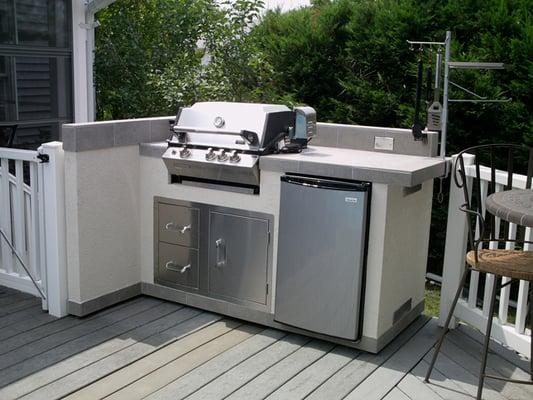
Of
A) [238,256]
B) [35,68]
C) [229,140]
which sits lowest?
[238,256]

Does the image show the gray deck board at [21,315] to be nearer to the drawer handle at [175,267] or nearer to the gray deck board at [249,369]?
the drawer handle at [175,267]

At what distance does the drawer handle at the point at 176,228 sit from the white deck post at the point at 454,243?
4.61 feet

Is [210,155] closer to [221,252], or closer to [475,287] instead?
[221,252]

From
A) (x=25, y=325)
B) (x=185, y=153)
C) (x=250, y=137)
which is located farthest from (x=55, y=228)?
(x=250, y=137)

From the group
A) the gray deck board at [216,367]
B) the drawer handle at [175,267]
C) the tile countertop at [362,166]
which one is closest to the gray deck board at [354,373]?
the gray deck board at [216,367]

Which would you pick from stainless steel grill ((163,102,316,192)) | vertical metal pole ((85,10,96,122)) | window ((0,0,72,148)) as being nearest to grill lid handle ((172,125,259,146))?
stainless steel grill ((163,102,316,192))

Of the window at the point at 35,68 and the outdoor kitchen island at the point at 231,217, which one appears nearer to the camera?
the outdoor kitchen island at the point at 231,217

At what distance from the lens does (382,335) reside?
3297mm

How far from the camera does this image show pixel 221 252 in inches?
142

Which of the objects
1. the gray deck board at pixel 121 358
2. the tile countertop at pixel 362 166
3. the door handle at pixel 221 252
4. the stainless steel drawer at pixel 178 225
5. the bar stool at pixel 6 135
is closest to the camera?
the gray deck board at pixel 121 358

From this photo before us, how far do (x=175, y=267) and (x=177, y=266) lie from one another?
2 cm

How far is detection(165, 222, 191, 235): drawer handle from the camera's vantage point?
12.2 ft

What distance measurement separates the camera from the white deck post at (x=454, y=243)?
11.5ft

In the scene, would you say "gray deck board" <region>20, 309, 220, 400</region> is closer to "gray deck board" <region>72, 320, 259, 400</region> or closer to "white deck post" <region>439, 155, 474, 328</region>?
"gray deck board" <region>72, 320, 259, 400</region>
